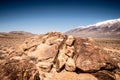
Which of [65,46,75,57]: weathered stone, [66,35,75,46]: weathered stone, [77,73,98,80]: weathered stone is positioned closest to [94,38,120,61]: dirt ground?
[66,35,75,46]: weathered stone

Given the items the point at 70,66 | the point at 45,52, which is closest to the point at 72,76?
the point at 70,66

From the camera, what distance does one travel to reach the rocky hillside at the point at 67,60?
11.1m

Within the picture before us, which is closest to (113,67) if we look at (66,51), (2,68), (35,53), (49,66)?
(66,51)

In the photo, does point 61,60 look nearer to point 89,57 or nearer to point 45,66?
point 45,66

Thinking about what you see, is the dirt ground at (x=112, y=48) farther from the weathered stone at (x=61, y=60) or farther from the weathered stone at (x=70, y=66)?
the weathered stone at (x=70, y=66)

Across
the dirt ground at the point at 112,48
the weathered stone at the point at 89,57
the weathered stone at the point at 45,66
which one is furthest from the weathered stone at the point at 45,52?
the dirt ground at the point at 112,48

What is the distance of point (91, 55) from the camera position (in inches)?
498

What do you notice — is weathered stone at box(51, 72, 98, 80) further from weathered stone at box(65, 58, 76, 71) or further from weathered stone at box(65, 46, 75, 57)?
weathered stone at box(65, 46, 75, 57)

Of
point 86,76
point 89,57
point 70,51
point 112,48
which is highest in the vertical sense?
point 70,51

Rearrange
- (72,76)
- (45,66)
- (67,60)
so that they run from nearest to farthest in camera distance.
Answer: (72,76) < (45,66) < (67,60)

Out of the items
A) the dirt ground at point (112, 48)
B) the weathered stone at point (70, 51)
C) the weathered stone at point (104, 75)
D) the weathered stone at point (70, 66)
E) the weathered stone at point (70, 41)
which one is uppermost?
the weathered stone at point (70, 41)

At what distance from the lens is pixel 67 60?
42.6 feet

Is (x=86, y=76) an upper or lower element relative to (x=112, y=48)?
upper

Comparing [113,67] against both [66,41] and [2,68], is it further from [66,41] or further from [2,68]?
[2,68]
